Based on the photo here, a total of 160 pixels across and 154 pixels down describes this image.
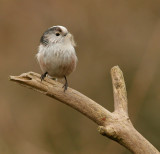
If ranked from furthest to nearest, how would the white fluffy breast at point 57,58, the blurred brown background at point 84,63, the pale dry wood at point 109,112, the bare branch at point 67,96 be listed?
the blurred brown background at point 84,63, the white fluffy breast at point 57,58, the bare branch at point 67,96, the pale dry wood at point 109,112

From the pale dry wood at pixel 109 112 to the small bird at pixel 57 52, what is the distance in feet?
1.38

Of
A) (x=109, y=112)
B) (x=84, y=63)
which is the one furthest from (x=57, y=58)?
(x=84, y=63)

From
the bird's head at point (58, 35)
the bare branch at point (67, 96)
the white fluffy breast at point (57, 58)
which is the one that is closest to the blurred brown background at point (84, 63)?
the white fluffy breast at point (57, 58)

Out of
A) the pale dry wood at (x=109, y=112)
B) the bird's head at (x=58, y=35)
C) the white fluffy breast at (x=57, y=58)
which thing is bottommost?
the pale dry wood at (x=109, y=112)

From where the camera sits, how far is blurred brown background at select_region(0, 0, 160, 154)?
22.8 ft

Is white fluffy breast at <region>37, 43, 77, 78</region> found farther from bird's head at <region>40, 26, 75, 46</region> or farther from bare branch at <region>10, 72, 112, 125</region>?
bare branch at <region>10, 72, 112, 125</region>

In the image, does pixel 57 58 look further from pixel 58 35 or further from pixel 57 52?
pixel 58 35

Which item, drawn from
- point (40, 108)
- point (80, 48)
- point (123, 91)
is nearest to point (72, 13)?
point (80, 48)

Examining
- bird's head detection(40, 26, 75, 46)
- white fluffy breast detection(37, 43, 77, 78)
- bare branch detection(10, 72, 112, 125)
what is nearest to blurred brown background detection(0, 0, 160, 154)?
white fluffy breast detection(37, 43, 77, 78)

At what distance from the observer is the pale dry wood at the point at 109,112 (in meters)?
3.95

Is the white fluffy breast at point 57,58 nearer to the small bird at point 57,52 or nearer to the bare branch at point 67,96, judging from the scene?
the small bird at point 57,52

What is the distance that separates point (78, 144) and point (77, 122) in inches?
15.4

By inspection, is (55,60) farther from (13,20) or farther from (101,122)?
(13,20)

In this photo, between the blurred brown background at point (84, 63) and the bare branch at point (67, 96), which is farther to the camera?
the blurred brown background at point (84, 63)
